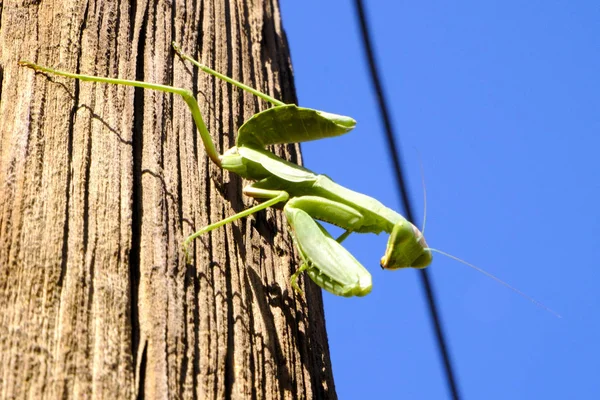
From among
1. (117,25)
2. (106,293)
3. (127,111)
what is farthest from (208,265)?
(117,25)

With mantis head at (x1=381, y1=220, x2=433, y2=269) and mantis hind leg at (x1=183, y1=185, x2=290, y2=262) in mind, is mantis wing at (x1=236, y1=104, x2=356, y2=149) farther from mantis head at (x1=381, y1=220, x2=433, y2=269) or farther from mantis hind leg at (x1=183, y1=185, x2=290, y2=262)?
mantis head at (x1=381, y1=220, x2=433, y2=269)

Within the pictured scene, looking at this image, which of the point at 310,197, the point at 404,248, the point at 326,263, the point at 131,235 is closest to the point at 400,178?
the point at 404,248

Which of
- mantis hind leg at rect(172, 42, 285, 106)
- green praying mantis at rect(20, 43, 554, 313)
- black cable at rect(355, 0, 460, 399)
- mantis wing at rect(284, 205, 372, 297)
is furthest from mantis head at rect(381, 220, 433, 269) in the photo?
black cable at rect(355, 0, 460, 399)

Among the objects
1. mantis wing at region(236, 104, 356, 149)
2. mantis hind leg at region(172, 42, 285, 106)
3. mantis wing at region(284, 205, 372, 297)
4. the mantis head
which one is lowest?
mantis wing at region(284, 205, 372, 297)

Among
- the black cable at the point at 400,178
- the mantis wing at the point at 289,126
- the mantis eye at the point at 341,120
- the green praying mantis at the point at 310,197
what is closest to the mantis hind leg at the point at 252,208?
the green praying mantis at the point at 310,197

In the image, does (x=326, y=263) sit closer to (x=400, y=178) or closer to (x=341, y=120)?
(x=341, y=120)

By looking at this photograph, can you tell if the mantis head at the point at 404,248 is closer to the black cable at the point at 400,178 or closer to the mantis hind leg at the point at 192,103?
the mantis hind leg at the point at 192,103
